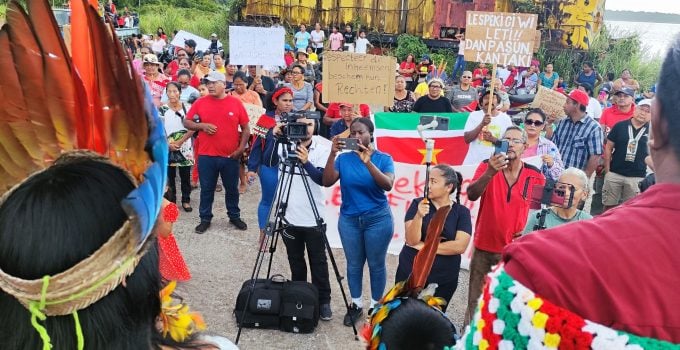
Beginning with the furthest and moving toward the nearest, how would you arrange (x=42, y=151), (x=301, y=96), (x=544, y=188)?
(x=301, y=96), (x=544, y=188), (x=42, y=151)

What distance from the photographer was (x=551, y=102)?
Answer: 7.22 m

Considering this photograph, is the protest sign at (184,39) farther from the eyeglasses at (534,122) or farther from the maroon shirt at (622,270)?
the maroon shirt at (622,270)

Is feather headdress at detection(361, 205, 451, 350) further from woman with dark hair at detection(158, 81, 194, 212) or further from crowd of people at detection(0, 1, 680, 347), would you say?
woman with dark hair at detection(158, 81, 194, 212)

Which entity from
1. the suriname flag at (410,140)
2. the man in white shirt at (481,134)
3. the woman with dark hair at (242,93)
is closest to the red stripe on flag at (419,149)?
the suriname flag at (410,140)

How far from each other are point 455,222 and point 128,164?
10.2ft

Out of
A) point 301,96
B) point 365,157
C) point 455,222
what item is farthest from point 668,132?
point 301,96

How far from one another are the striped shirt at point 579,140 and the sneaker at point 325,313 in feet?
11.7

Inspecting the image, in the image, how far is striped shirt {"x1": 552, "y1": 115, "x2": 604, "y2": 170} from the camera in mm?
6309

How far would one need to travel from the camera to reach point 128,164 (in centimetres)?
115

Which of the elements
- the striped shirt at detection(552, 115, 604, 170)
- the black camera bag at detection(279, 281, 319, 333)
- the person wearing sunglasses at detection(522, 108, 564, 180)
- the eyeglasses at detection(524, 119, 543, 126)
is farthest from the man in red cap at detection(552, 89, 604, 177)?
the black camera bag at detection(279, 281, 319, 333)

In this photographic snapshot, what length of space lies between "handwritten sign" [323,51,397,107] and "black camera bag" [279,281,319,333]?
204cm

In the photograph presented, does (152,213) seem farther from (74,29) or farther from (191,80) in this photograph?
(191,80)

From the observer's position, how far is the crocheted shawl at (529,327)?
910 millimetres

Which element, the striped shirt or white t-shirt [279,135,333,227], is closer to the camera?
white t-shirt [279,135,333,227]
